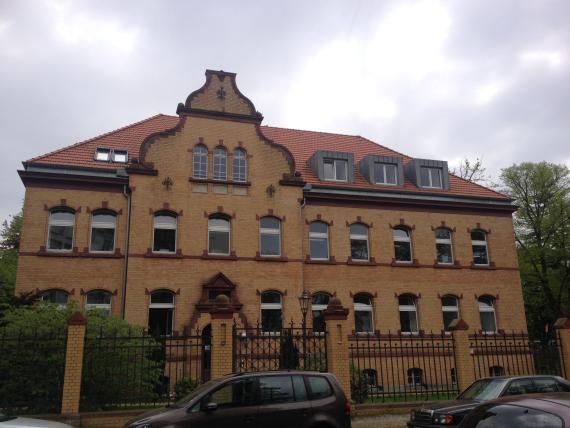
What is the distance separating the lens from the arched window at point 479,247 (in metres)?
26.2

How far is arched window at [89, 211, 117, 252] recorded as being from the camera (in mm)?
20927

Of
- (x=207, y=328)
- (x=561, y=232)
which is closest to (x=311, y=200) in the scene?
(x=207, y=328)

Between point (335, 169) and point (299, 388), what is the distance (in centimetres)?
1707

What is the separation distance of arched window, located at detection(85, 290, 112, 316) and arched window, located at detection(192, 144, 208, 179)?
20.1 feet

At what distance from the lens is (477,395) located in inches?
453

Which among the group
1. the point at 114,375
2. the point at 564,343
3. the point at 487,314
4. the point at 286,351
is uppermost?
the point at 487,314

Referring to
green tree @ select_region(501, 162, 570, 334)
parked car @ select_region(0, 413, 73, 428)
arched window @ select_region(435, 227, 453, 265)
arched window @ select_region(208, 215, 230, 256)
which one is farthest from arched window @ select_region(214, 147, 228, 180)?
green tree @ select_region(501, 162, 570, 334)

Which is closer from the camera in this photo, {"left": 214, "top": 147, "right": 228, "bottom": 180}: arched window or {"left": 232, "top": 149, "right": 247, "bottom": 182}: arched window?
{"left": 214, "top": 147, "right": 228, "bottom": 180}: arched window

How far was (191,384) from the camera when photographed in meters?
15.1

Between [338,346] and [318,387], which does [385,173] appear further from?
[318,387]

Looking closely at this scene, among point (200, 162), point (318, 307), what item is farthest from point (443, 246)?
point (200, 162)

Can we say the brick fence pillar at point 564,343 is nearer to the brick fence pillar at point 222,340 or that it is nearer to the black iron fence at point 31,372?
the brick fence pillar at point 222,340

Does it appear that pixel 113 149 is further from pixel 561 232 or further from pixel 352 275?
pixel 561 232

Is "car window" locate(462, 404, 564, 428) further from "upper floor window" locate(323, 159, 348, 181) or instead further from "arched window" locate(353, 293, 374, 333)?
"upper floor window" locate(323, 159, 348, 181)
